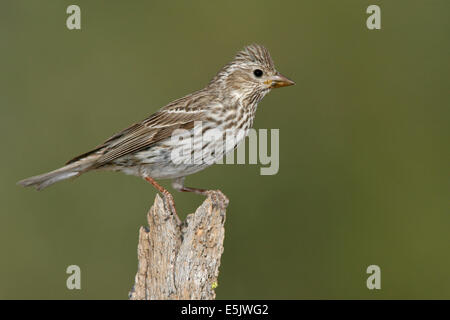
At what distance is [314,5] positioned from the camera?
32.6 ft

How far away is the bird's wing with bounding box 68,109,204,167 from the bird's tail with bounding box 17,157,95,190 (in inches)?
→ 2.3

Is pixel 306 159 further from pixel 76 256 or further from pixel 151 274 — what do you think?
pixel 151 274

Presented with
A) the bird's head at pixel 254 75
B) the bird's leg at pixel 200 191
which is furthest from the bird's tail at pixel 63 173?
the bird's head at pixel 254 75

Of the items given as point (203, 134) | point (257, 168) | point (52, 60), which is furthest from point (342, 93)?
point (52, 60)

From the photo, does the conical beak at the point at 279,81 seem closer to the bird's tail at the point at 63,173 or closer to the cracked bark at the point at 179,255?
the cracked bark at the point at 179,255

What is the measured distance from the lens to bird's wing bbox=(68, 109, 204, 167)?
274 inches

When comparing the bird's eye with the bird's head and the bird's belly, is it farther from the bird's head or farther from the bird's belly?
the bird's belly

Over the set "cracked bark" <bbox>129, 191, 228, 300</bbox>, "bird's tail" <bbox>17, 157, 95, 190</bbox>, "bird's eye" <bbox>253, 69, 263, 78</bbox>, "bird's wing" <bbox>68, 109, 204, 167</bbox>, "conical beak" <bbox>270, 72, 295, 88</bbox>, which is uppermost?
"bird's eye" <bbox>253, 69, 263, 78</bbox>

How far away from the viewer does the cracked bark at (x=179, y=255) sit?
18.9 feet

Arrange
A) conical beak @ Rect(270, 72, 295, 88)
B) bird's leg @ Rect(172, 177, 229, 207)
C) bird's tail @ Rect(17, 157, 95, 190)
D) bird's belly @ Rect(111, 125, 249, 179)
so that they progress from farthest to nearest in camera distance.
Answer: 1. conical beak @ Rect(270, 72, 295, 88)
2. bird's tail @ Rect(17, 157, 95, 190)
3. bird's belly @ Rect(111, 125, 249, 179)
4. bird's leg @ Rect(172, 177, 229, 207)

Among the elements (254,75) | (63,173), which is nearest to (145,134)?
(63,173)

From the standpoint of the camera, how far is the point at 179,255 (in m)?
5.87

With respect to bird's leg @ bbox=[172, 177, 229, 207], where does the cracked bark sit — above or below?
below

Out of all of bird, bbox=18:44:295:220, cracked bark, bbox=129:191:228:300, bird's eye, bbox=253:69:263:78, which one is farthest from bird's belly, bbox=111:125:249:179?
cracked bark, bbox=129:191:228:300
